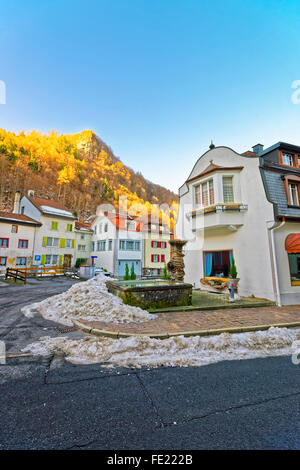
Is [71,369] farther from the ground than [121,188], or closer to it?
closer to it

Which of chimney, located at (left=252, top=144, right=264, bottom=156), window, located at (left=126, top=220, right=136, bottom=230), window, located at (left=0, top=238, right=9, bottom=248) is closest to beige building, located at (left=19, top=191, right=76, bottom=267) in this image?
window, located at (left=0, top=238, right=9, bottom=248)

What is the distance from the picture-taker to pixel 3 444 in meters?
→ 2.09

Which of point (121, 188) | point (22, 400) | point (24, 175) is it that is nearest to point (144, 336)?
point (22, 400)

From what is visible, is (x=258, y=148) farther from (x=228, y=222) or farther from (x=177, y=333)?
(x=177, y=333)

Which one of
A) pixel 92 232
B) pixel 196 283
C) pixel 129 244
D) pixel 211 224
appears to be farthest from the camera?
pixel 92 232

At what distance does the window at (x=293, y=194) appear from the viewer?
11.6 meters

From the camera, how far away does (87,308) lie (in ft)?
23.7

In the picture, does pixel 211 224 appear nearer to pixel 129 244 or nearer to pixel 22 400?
pixel 22 400

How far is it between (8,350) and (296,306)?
11.7 metres

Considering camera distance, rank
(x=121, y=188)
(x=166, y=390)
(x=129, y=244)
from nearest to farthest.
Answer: (x=166, y=390) < (x=129, y=244) < (x=121, y=188)

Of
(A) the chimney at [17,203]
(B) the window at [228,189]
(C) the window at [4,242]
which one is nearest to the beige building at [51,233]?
(A) the chimney at [17,203]

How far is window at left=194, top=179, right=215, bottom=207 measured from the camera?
13164mm

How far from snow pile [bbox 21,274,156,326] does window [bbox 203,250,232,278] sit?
760cm

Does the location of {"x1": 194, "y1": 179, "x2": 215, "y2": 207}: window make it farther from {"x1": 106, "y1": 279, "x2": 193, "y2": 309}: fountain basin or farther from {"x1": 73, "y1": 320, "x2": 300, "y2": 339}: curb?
{"x1": 73, "y1": 320, "x2": 300, "y2": 339}: curb
